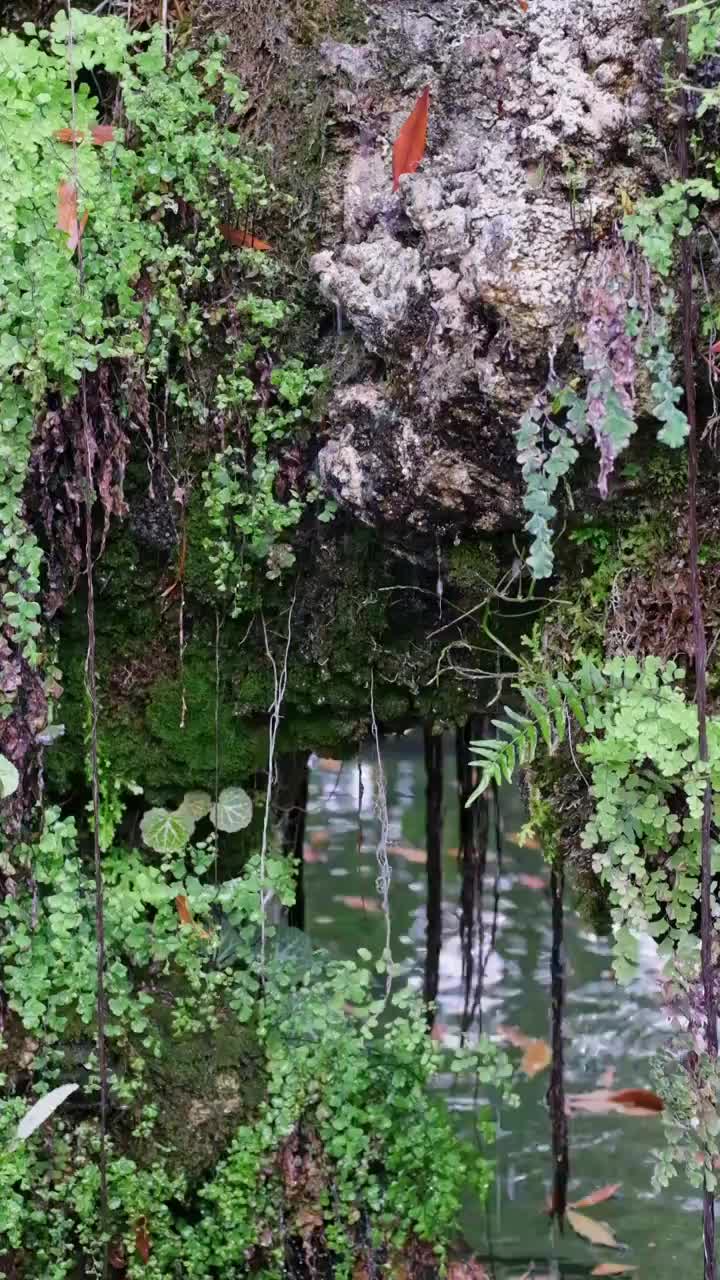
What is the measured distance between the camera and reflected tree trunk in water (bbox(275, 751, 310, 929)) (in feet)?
11.4

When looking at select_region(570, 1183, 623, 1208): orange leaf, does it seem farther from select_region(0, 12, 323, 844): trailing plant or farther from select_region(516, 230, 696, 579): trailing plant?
select_region(516, 230, 696, 579): trailing plant

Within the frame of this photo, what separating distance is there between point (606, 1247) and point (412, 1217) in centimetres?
105

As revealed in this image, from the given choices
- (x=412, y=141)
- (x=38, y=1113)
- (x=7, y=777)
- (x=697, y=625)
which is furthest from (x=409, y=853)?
(x=412, y=141)

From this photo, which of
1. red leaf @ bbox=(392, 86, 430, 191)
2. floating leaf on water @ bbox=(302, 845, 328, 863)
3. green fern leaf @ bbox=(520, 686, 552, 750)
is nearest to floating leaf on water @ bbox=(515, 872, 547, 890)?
floating leaf on water @ bbox=(302, 845, 328, 863)

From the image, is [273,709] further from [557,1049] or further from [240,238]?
[557,1049]

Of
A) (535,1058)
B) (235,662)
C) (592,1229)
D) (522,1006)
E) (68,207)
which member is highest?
(68,207)

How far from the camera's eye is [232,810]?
10.3 ft

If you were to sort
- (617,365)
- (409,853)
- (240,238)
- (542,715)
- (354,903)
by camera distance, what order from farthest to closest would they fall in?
(409,853), (354,903), (240,238), (542,715), (617,365)

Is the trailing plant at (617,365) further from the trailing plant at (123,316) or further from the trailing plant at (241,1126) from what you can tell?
the trailing plant at (241,1126)

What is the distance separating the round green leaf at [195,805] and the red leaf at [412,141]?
1.47 metres

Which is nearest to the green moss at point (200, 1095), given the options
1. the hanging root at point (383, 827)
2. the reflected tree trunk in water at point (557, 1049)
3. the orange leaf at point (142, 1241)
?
the orange leaf at point (142, 1241)

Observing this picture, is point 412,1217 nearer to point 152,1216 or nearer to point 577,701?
point 152,1216

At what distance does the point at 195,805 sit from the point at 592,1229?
1.90m

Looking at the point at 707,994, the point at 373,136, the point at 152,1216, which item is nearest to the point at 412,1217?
the point at 152,1216
